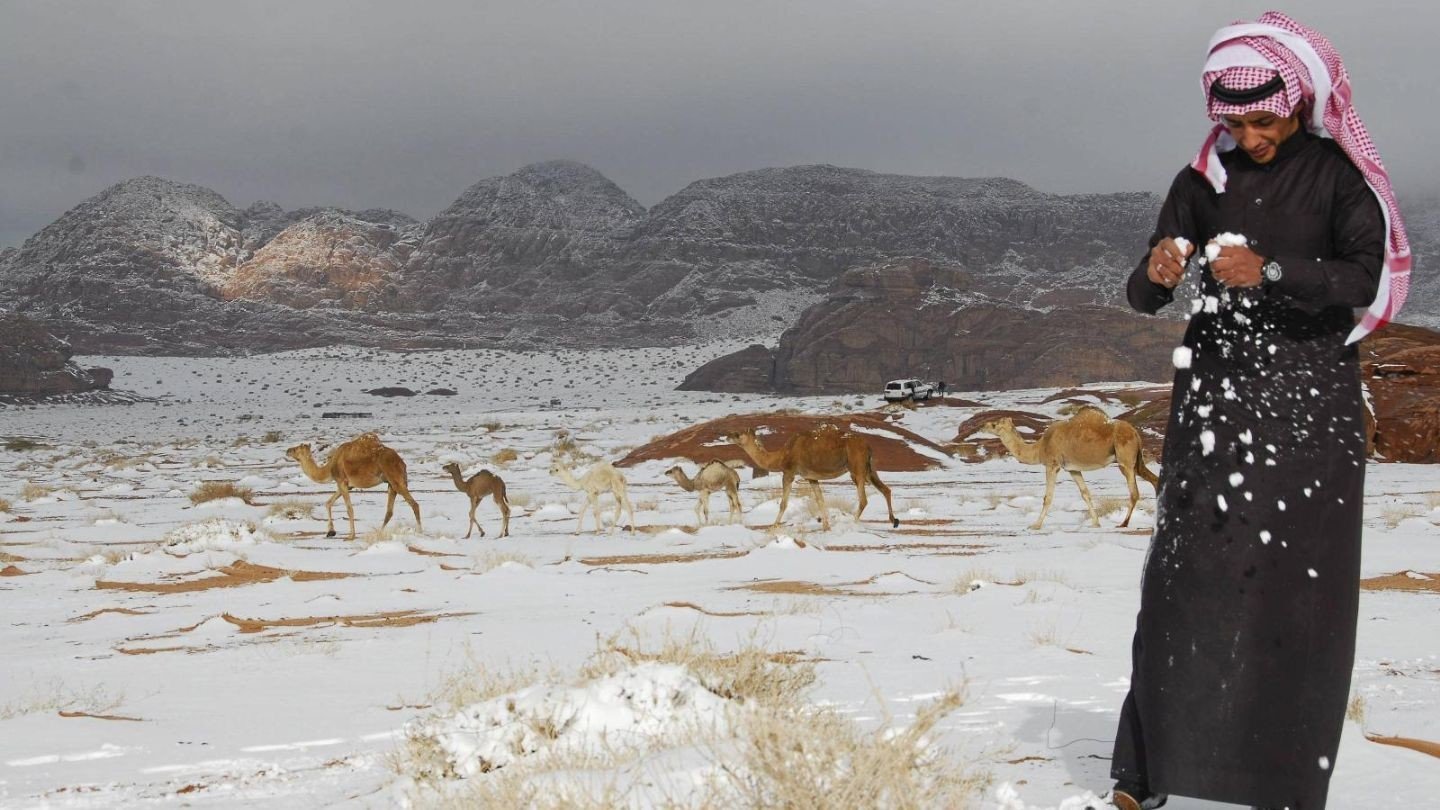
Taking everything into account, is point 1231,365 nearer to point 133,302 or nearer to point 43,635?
point 43,635

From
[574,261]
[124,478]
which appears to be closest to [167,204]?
[574,261]

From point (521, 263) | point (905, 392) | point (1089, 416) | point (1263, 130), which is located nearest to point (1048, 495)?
point (1089, 416)

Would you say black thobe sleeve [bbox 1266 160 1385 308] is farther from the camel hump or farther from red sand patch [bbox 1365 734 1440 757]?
the camel hump

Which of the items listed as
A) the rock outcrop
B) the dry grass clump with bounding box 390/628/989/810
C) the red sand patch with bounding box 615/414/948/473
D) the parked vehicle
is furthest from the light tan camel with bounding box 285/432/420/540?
the rock outcrop

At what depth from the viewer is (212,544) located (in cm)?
1284

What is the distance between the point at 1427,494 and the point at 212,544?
15.9 meters

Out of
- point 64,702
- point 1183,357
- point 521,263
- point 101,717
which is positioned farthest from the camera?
point 521,263

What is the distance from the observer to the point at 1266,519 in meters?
3.09

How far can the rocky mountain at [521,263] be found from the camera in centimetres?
13425

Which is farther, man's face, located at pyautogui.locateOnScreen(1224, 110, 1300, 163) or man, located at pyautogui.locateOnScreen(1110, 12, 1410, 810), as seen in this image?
man's face, located at pyautogui.locateOnScreen(1224, 110, 1300, 163)

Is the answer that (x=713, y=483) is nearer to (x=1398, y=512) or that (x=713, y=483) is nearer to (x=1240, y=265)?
(x=1398, y=512)

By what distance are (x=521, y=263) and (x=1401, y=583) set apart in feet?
544

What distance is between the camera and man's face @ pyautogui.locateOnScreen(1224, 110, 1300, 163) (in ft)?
10.5

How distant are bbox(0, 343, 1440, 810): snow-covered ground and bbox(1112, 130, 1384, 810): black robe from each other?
1.09 feet
